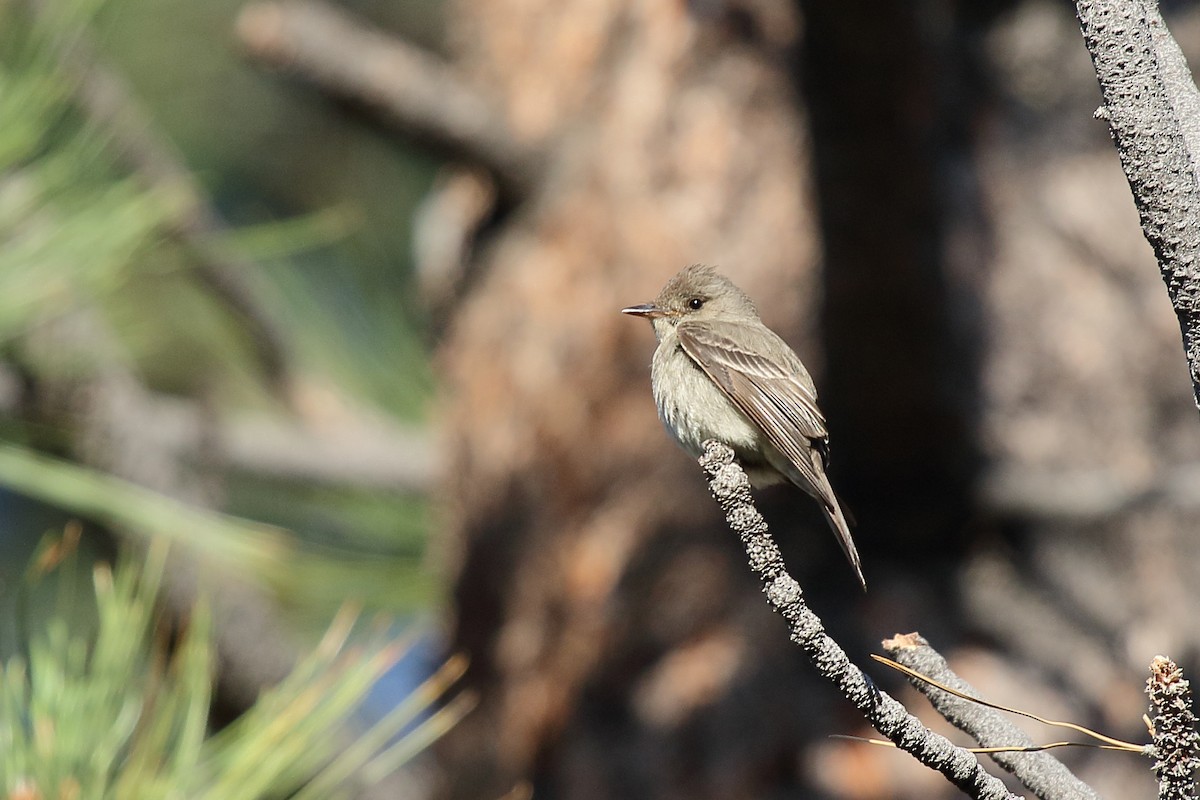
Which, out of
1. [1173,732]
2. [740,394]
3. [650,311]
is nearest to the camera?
[1173,732]

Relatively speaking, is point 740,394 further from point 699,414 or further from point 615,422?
point 615,422

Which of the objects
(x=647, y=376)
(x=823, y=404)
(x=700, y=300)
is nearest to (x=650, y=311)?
(x=700, y=300)

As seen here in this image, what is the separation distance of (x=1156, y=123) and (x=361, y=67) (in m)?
3.12

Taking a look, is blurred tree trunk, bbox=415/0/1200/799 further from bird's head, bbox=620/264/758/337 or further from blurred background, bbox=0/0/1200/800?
bird's head, bbox=620/264/758/337

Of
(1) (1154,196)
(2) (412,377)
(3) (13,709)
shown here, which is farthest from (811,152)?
(2) (412,377)

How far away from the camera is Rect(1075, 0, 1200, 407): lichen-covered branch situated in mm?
1388

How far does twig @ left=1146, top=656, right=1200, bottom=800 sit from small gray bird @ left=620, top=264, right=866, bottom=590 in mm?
1629

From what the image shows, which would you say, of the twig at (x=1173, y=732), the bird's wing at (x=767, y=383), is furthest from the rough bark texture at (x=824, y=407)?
the twig at (x=1173, y=732)

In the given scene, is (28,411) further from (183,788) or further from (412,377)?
(412,377)

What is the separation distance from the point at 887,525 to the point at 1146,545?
2.43 feet

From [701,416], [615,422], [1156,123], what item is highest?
[1156,123]

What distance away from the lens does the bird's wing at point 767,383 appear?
3.11 metres

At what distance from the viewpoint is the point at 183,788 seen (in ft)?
7.73

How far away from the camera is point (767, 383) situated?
130 inches
